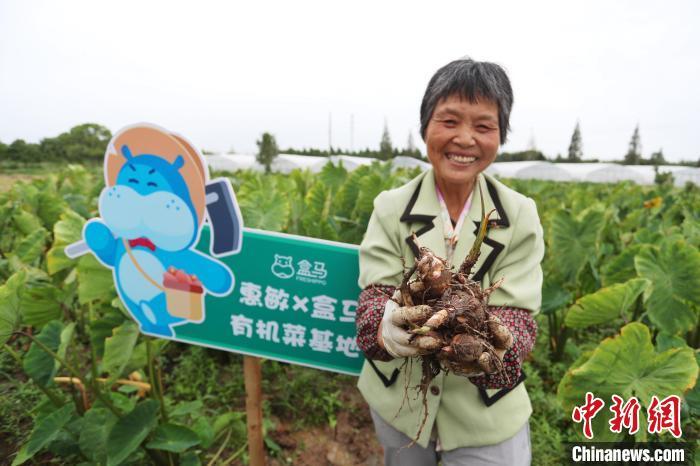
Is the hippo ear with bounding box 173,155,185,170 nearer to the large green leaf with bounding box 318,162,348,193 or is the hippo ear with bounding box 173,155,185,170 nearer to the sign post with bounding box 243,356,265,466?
the sign post with bounding box 243,356,265,466

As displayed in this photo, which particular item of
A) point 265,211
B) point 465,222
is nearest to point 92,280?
point 265,211

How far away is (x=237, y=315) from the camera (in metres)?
1.59

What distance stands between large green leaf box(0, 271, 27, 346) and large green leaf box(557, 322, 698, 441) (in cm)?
172

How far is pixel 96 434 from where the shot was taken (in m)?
1.49

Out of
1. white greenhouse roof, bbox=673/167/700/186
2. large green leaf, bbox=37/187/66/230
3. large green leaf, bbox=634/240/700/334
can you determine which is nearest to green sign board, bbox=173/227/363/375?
large green leaf, bbox=634/240/700/334

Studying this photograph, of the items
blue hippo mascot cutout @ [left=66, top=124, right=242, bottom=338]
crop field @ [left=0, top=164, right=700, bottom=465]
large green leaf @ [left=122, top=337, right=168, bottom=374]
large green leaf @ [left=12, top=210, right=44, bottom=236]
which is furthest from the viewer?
large green leaf @ [left=12, top=210, right=44, bottom=236]

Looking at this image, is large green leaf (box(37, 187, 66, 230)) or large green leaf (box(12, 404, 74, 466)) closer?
large green leaf (box(12, 404, 74, 466))

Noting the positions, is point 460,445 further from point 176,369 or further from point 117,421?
point 176,369

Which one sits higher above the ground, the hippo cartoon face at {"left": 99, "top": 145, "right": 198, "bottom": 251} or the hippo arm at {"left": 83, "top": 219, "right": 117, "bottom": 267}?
the hippo cartoon face at {"left": 99, "top": 145, "right": 198, "bottom": 251}

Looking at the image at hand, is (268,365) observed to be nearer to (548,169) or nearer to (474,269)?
(474,269)

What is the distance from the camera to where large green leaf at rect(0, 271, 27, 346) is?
3.95ft

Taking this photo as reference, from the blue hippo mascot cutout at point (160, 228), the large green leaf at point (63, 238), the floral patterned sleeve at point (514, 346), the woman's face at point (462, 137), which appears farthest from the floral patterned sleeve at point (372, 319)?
the large green leaf at point (63, 238)

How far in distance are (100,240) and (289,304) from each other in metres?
0.78

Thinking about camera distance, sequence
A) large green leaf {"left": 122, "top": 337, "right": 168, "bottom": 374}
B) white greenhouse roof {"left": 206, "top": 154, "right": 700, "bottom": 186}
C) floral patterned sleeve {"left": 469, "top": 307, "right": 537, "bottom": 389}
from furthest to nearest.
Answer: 1. white greenhouse roof {"left": 206, "top": 154, "right": 700, "bottom": 186}
2. large green leaf {"left": 122, "top": 337, "right": 168, "bottom": 374}
3. floral patterned sleeve {"left": 469, "top": 307, "right": 537, "bottom": 389}
